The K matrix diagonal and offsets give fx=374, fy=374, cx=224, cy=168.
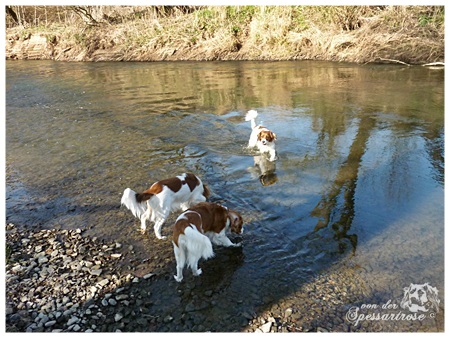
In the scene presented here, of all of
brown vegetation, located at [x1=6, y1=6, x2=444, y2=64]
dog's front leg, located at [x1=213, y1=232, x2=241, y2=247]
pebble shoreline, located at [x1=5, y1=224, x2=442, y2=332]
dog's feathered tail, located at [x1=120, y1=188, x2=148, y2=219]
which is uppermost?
brown vegetation, located at [x1=6, y1=6, x2=444, y2=64]

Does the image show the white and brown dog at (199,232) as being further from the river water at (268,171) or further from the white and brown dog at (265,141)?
the white and brown dog at (265,141)

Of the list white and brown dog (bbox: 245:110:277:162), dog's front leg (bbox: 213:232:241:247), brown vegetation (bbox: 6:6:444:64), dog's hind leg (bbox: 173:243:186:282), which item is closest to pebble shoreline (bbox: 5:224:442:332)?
dog's hind leg (bbox: 173:243:186:282)

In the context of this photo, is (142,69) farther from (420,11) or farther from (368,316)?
(368,316)

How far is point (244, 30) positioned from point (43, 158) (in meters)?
16.9

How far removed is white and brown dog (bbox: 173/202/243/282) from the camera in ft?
12.6

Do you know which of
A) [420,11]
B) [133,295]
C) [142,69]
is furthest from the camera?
[142,69]

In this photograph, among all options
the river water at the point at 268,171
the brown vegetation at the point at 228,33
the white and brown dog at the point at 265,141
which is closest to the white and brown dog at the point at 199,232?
the river water at the point at 268,171

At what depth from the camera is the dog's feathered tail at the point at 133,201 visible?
4.46 m

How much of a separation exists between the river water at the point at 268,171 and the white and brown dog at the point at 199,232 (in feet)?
0.68

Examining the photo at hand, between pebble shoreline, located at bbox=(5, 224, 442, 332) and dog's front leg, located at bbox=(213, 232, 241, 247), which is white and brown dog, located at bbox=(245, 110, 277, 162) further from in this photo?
pebble shoreline, located at bbox=(5, 224, 442, 332)

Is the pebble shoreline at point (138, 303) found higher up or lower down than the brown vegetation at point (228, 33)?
lower down

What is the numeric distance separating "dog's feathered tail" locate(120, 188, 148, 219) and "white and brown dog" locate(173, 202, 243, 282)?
2.32 ft
